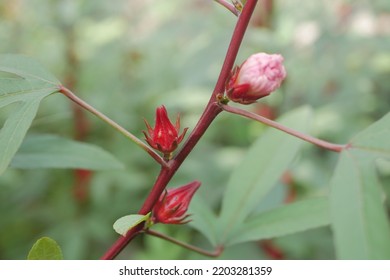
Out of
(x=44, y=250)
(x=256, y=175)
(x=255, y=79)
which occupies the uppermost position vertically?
(x=255, y=79)

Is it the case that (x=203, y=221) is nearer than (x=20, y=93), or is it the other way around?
(x=20, y=93)

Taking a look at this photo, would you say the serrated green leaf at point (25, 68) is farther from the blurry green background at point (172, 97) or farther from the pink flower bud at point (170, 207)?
the blurry green background at point (172, 97)

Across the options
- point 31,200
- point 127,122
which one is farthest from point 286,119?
point 31,200

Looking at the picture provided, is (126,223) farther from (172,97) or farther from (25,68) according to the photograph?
(172,97)

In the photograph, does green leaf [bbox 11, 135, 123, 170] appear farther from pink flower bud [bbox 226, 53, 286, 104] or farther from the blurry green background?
the blurry green background

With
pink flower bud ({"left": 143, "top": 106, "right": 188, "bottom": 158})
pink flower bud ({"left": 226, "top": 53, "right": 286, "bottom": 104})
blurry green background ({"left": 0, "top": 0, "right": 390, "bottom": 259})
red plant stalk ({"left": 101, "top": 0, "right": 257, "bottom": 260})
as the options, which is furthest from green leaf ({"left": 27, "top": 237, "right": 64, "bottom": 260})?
blurry green background ({"left": 0, "top": 0, "right": 390, "bottom": 259})

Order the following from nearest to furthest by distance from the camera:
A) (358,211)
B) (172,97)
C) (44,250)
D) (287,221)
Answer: (358,211)
(44,250)
(287,221)
(172,97)

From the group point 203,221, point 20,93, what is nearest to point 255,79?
point 20,93
